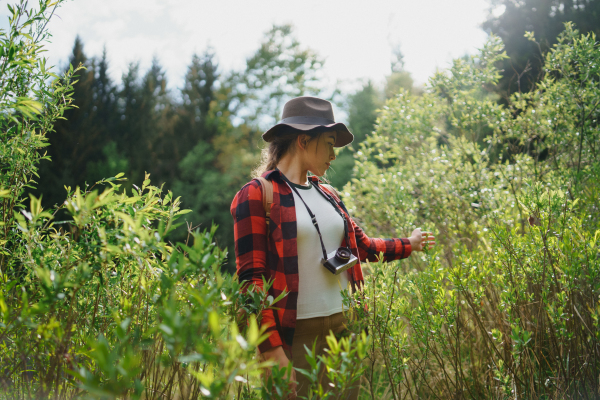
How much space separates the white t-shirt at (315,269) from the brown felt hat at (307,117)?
0.37m

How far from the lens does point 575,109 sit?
292cm

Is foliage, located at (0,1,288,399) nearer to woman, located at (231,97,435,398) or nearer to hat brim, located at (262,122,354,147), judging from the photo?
woman, located at (231,97,435,398)

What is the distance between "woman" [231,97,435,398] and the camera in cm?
151

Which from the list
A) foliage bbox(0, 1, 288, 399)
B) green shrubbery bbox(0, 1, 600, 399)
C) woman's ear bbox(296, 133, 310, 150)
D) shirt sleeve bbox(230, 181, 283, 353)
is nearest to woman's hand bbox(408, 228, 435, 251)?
green shrubbery bbox(0, 1, 600, 399)

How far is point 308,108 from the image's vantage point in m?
1.88

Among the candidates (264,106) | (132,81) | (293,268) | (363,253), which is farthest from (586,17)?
(132,81)

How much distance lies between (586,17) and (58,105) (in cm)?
1100

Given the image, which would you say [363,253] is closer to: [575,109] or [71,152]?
[575,109]

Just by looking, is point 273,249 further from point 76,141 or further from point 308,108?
point 76,141

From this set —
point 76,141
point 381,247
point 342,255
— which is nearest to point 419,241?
point 381,247

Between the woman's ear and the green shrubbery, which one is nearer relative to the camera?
the green shrubbery

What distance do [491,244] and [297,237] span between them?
1.36 meters

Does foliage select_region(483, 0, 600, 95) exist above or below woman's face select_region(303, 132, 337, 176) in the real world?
above

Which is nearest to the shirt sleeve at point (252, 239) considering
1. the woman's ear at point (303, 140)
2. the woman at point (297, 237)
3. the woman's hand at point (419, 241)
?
the woman at point (297, 237)
